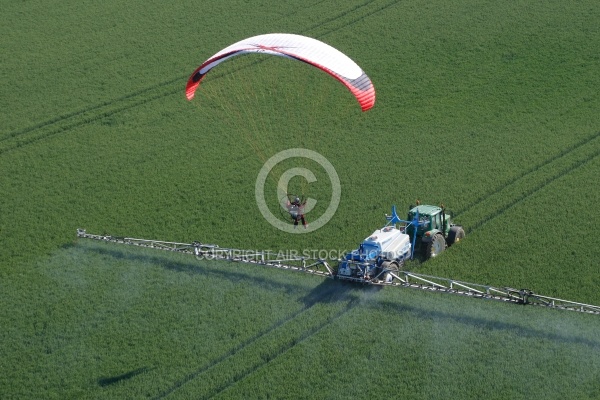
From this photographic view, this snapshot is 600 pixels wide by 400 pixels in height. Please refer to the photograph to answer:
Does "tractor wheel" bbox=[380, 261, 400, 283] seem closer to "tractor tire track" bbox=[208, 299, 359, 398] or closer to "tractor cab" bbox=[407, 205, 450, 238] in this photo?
"tractor tire track" bbox=[208, 299, 359, 398]

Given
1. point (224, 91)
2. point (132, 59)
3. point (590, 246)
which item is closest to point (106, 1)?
point (132, 59)

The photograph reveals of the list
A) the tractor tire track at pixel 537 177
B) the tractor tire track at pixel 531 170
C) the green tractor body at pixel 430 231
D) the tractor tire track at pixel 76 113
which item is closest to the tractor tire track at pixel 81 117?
the tractor tire track at pixel 76 113

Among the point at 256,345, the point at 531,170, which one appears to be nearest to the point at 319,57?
the point at 256,345

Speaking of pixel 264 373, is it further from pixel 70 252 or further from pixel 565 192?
pixel 565 192

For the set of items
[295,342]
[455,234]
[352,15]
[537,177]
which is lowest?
[295,342]

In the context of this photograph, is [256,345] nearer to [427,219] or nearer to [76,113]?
[427,219]

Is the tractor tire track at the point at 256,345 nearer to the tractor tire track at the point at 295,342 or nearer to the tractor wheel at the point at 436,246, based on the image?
the tractor tire track at the point at 295,342

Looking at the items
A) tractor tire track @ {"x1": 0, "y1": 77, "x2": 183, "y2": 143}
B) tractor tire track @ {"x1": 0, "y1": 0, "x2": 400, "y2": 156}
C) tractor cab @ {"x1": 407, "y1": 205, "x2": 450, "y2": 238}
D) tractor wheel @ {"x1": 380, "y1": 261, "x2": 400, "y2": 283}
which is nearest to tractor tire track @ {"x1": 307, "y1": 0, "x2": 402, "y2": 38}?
tractor tire track @ {"x1": 0, "y1": 0, "x2": 400, "y2": 156}

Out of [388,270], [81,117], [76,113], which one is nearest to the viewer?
[388,270]
